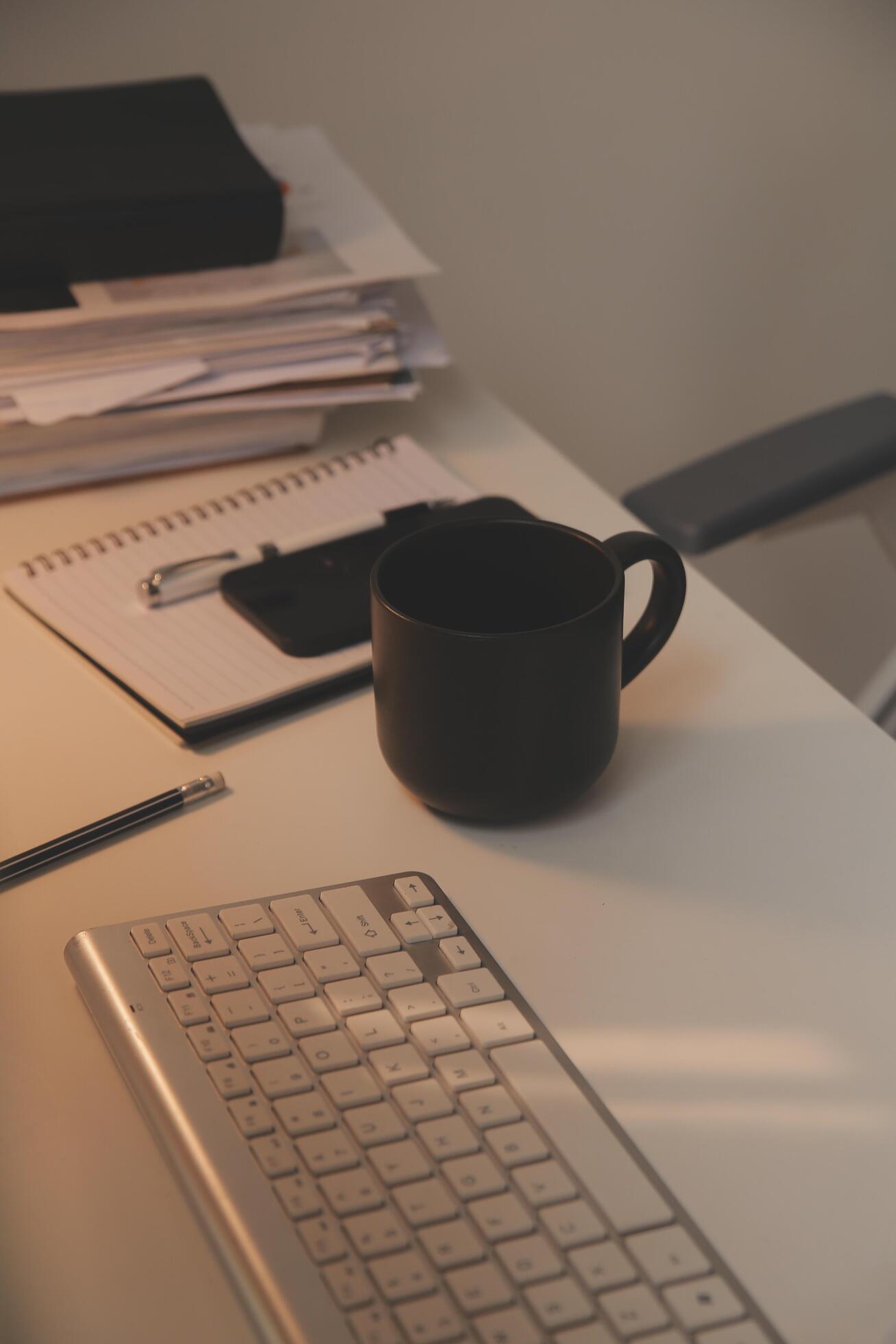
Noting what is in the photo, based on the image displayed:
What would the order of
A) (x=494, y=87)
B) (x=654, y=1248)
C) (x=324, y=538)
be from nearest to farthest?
(x=654, y=1248), (x=324, y=538), (x=494, y=87)

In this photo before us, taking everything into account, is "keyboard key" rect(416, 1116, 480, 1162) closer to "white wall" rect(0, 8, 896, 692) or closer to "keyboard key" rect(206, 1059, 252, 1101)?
"keyboard key" rect(206, 1059, 252, 1101)

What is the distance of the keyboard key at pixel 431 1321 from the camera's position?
1.15 ft

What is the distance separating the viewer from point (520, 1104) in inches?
16.6

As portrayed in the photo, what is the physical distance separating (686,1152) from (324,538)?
43 cm

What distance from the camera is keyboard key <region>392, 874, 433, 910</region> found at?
1.65 feet

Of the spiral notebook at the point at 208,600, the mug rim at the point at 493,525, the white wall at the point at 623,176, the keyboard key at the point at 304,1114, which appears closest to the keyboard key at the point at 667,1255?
the keyboard key at the point at 304,1114

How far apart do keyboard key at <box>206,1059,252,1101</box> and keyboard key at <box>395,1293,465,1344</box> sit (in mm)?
95

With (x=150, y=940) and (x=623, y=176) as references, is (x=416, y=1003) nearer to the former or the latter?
(x=150, y=940)

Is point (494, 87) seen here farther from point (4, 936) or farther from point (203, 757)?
point (4, 936)

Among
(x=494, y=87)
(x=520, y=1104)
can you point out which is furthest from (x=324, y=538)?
(x=494, y=87)

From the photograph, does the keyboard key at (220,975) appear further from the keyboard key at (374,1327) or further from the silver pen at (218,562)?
the silver pen at (218,562)

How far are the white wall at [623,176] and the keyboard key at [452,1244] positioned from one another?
1.18 meters

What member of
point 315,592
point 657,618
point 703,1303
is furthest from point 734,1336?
point 315,592

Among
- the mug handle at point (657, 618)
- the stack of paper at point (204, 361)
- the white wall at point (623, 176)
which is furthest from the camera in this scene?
→ the white wall at point (623, 176)
